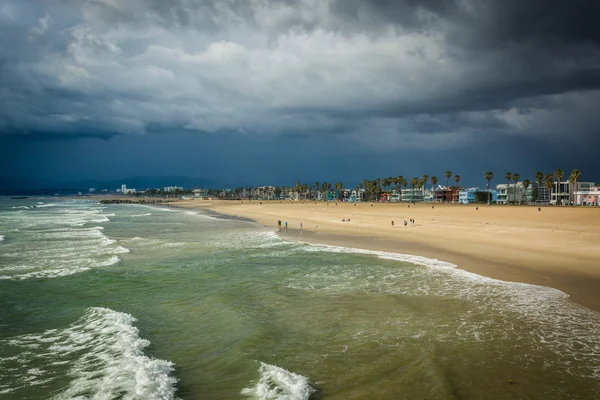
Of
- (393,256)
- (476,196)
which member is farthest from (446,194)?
(393,256)

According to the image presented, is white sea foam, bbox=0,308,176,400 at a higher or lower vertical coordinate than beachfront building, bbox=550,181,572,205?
lower

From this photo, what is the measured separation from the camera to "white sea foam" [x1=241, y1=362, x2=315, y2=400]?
24.1 ft

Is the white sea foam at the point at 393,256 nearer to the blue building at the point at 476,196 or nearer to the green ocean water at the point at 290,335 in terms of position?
the green ocean water at the point at 290,335

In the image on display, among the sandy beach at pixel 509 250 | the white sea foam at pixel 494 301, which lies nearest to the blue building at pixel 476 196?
the sandy beach at pixel 509 250

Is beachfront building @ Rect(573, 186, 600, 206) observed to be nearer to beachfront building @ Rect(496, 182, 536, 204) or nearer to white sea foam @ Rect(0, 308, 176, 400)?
beachfront building @ Rect(496, 182, 536, 204)

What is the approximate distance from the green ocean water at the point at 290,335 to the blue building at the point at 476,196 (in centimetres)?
13400

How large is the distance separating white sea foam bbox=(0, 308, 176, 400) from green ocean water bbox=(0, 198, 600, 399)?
0.13 ft

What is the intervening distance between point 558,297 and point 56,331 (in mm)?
17135

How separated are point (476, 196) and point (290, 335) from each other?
145586mm

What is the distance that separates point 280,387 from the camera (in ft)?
25.2

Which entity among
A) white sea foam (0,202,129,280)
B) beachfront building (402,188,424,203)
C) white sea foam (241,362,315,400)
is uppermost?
beachfront building (402,188,424,203)

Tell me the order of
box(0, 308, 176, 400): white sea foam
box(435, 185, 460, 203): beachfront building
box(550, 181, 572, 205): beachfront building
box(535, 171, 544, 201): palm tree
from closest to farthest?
box(0, 308, 176, 400): white sea foam → box(550, 181, 572, 205): beachfront building → box(535, 171, 544, 201): palm tree → box(435, 185, 460, 203): beachfront building

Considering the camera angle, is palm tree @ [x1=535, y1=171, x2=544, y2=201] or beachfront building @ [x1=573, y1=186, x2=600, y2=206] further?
palm tree @ [x1=535, y1=171, x2=544, y2=201]

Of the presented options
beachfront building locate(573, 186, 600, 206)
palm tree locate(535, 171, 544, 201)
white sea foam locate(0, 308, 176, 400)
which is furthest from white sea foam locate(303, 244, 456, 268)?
palm tree locate(535, 171, 544, 201)
